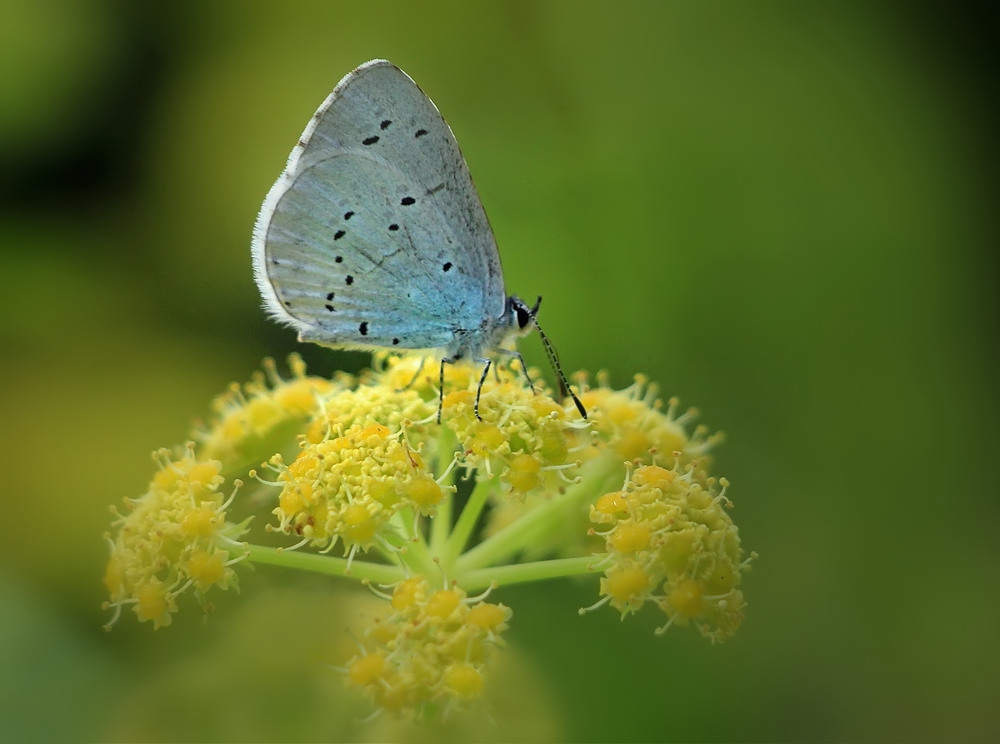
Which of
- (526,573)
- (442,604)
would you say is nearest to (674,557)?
(526,573)

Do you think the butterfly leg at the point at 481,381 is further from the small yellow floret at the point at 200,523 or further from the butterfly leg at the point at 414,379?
the small yellow floret at the point at 200,523

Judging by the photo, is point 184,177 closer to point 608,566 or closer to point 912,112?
point 608,566

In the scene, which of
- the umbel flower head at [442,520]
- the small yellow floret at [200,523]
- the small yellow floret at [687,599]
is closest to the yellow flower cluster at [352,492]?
the umbel flower head at [442,520]

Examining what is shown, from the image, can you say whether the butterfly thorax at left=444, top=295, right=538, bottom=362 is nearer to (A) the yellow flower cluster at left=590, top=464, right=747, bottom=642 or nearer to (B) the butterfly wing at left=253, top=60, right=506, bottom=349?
(B) the butterfly wing at left=253, top=60, right=506, bottom=349

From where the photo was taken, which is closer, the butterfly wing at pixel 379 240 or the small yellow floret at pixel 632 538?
the small yellow floret at pixel 632 538

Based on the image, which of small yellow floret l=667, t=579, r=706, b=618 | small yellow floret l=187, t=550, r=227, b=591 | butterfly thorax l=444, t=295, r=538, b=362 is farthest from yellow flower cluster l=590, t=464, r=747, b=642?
small yellow floret l=187, t=550, r=227, b=591

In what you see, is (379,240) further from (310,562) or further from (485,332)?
(310,562)
